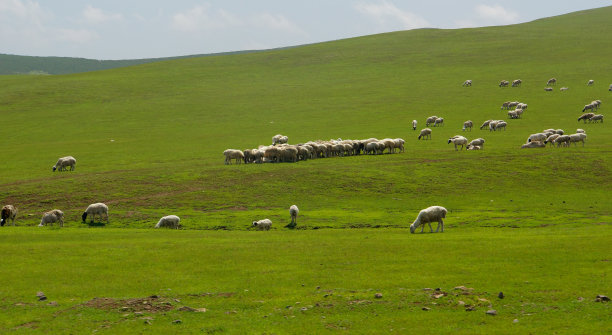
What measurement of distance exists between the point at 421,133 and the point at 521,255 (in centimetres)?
3729

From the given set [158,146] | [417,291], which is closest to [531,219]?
[417,291]

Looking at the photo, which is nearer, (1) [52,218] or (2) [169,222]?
(2) [169,222]

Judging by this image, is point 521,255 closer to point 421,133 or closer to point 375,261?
point 375,261

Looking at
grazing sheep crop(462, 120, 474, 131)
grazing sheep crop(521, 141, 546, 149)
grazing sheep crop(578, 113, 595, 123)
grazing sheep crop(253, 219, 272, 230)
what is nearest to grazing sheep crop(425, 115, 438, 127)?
grazing sheep crop(462, 120, 474, 131)

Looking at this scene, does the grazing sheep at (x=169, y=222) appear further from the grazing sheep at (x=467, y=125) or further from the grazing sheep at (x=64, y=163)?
the grazing sheep at (x=467, y=125)

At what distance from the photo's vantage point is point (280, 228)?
28.0 meters

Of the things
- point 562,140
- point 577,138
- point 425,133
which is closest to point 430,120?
point 425,133

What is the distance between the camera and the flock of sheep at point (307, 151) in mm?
45053

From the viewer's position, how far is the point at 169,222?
28.9 meters

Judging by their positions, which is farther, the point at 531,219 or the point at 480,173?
the point at 480,173

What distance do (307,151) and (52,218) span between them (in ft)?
67.7

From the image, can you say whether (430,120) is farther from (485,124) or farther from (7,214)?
(7,214)

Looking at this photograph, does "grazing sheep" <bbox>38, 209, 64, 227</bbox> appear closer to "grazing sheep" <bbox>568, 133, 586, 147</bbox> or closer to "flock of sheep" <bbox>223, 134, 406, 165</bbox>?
"flock of sheep" <bbox>223, 134, 406, 165</bbox>

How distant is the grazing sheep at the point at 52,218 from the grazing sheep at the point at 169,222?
4.84 m
